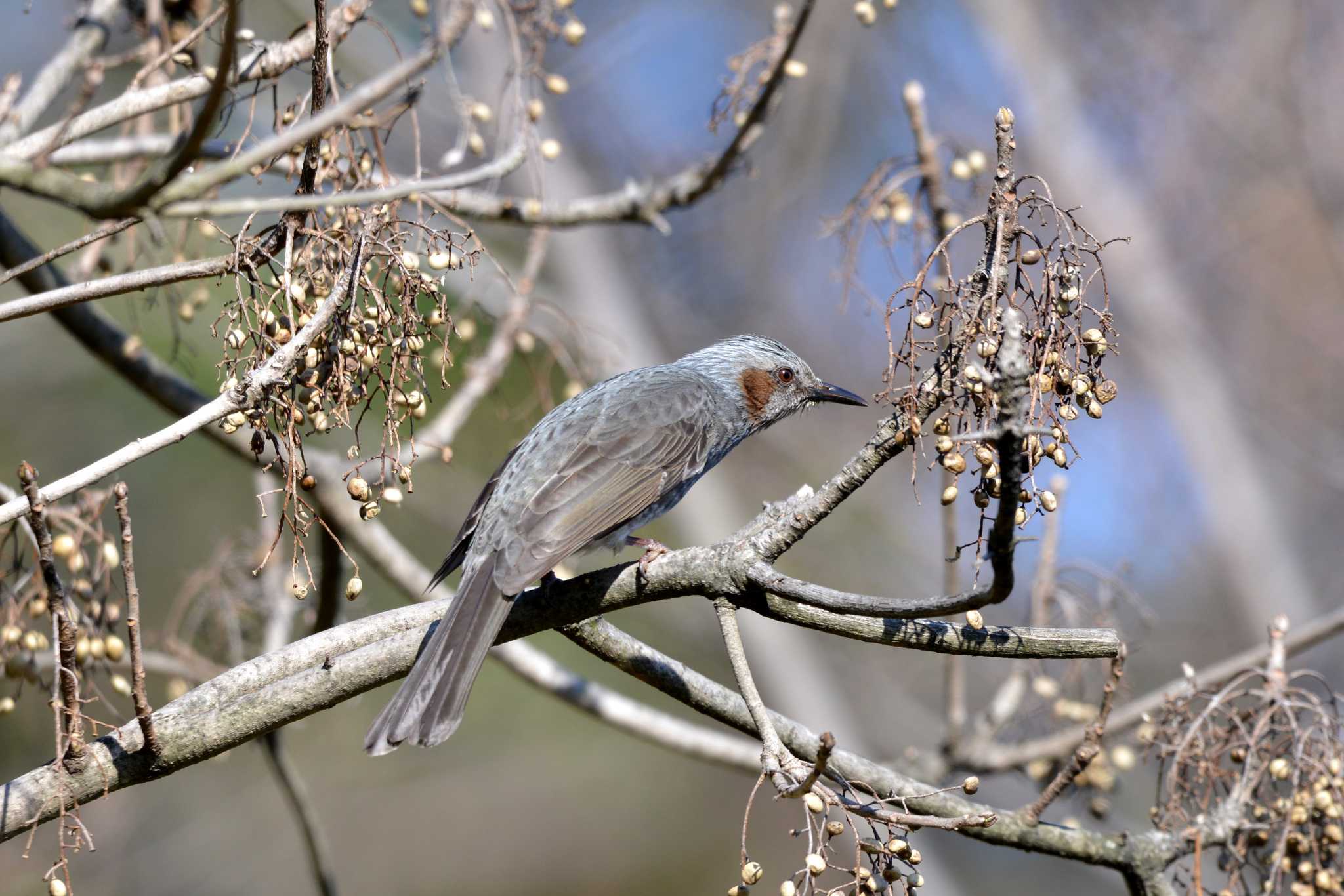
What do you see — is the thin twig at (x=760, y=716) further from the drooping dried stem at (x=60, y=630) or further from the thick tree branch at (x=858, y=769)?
the drooping dried stem at (x=60, y=630)

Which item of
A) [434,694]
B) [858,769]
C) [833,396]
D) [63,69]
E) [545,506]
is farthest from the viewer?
[833,396]

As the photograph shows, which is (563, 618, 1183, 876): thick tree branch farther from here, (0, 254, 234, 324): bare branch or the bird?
(0, 254, 234, 324): bare branch

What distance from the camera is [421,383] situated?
9.02 feet

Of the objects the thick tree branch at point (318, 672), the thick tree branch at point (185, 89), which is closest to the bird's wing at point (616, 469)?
the thick tree branch at point (318, 672)

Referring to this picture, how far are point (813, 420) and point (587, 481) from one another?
625 centimetres

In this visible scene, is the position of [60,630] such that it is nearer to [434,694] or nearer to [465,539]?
[434,694]

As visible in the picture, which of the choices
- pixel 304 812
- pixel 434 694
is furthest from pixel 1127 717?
pixel 304 812

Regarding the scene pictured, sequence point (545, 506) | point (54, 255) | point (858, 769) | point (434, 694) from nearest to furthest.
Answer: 1. point (54, 255)
2. point (434, 694)
3. point (858, 769)
4. point (545, 506)

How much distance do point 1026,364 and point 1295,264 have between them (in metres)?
9.00

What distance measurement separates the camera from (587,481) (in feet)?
12.7

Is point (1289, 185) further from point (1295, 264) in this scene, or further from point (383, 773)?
point (383, 773)

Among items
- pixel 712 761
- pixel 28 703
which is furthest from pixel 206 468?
pixel 712 761

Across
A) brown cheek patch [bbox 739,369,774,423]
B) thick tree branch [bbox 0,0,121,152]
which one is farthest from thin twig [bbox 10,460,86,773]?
brown cheek patch [bbox 739,369,774,423]

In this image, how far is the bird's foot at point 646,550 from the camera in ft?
9.30
